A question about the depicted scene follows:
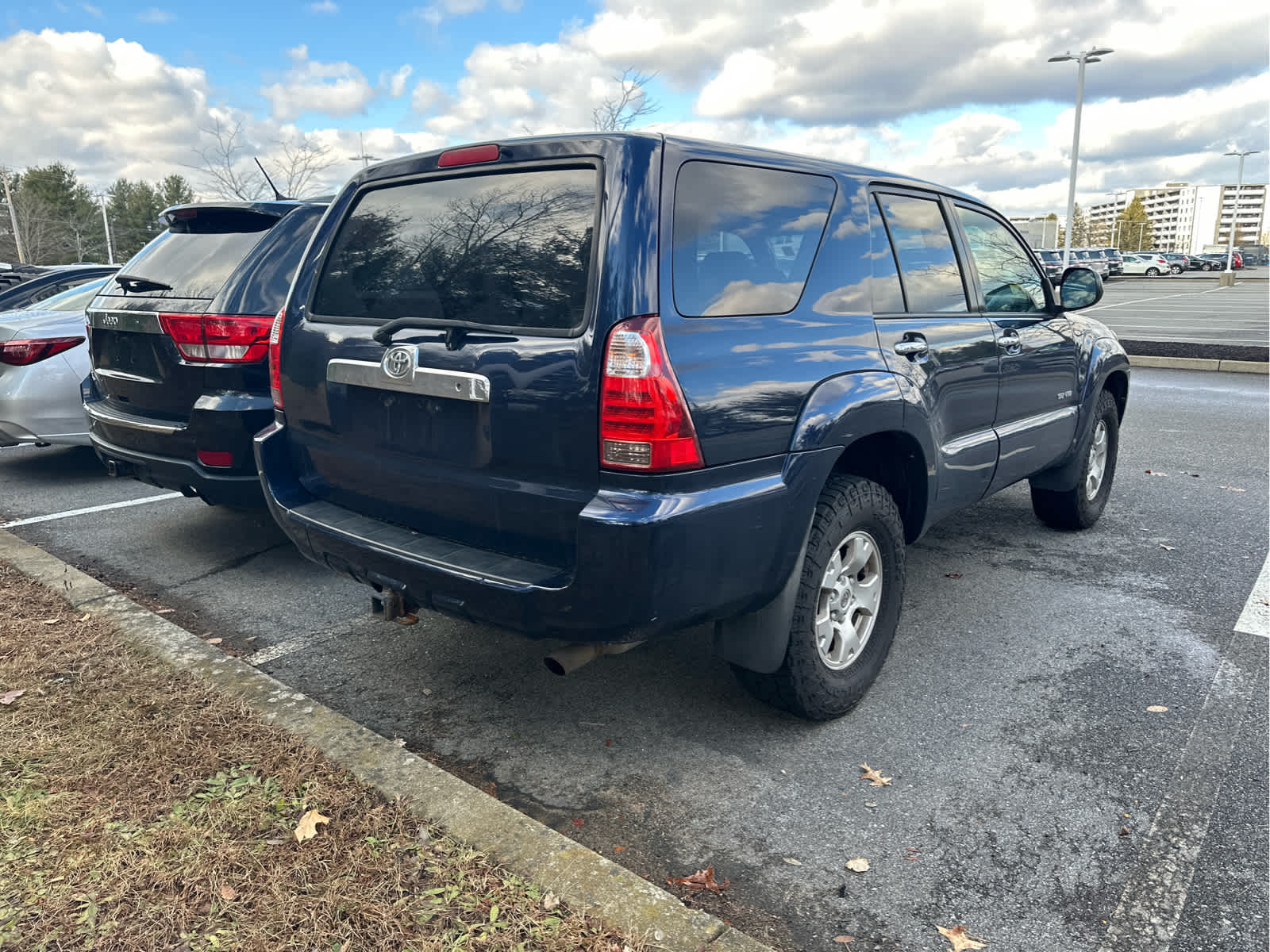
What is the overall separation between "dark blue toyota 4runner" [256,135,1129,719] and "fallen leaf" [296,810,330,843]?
0.64 metres

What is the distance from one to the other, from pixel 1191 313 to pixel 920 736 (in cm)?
2677

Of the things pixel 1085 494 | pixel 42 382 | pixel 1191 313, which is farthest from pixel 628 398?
pixel 1191 313

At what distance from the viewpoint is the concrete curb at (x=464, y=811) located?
83.3 inches

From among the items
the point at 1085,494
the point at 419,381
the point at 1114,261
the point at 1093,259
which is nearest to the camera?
the point at 419,381

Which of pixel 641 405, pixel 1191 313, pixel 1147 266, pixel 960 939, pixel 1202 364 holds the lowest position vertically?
pixel 960 939

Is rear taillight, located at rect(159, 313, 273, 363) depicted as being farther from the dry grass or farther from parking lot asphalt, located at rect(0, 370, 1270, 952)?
the dry grass

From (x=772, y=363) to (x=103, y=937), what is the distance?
7.11 feet

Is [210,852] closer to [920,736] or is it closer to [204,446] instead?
[920,736]

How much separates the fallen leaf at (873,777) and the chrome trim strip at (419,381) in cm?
164

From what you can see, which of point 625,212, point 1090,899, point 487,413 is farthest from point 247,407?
point 1090,899

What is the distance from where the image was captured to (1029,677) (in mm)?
3588

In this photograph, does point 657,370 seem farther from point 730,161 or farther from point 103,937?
point 103,937

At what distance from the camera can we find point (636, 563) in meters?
2.38

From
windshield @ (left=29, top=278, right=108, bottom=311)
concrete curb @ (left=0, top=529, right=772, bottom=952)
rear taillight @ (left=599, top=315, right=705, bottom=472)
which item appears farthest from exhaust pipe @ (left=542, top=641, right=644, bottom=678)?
windshield @ (left=29, top=278, right=108, bottom=311)
